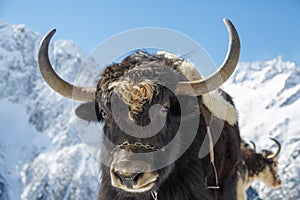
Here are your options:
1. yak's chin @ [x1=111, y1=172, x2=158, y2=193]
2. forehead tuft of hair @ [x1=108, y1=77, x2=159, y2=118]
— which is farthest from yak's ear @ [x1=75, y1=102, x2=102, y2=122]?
yak's chin @ [x1=111, y1=172, x2=158, y2=193]

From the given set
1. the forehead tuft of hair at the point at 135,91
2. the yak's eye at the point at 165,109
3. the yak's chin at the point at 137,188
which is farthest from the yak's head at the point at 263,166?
the yak's chin at the point at 137,188

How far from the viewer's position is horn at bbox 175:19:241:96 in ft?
15.9

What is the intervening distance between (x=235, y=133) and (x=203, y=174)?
141 centimetres

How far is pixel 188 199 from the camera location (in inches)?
200

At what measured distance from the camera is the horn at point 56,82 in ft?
17.6

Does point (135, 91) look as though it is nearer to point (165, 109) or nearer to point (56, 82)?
point (165, 109)

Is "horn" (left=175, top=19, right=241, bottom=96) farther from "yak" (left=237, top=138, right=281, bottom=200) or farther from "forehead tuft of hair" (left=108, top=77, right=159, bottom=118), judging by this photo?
"yak" (left=237, top=138, right=281, bottom=200)

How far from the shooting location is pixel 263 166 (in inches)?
555

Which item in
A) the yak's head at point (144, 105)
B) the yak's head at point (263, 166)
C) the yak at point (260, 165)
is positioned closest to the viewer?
the yak's head at point (144, 105)

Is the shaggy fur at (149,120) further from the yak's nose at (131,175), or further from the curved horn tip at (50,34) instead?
the curved horn tip at (50,34)

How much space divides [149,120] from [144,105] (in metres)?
0.17

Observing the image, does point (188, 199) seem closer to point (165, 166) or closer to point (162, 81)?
point (165, 166)

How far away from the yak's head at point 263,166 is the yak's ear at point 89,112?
8.08 m

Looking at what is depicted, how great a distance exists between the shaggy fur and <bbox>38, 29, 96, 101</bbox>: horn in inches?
8.5
